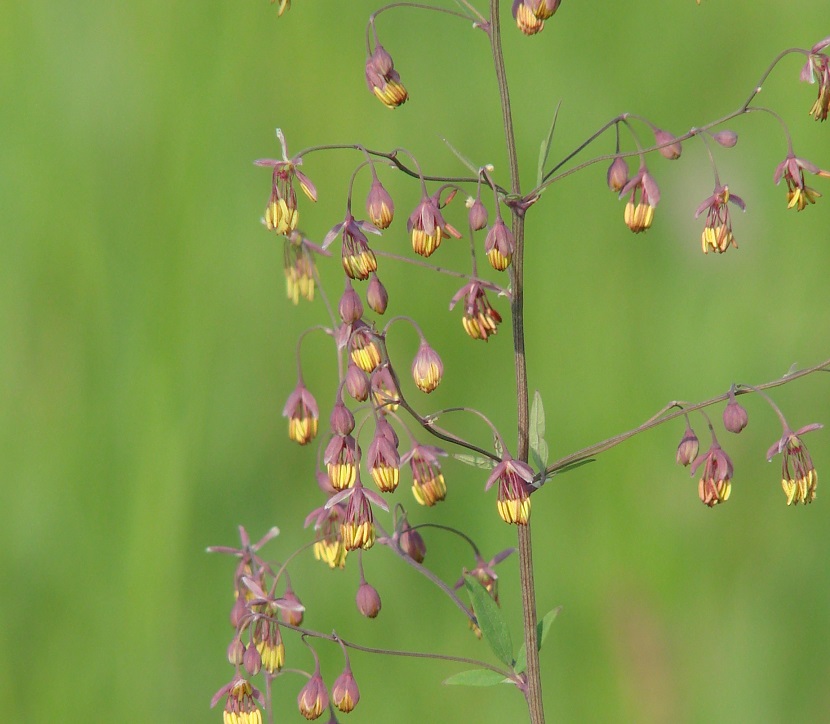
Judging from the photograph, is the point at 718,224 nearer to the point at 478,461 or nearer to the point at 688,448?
the point at 688,448

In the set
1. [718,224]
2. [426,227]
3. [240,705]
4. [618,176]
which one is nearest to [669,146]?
[618,176]

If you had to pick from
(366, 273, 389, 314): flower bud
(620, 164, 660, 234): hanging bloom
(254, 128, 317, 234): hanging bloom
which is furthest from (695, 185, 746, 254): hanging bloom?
(254, 128, 317, 234): hanging bloom

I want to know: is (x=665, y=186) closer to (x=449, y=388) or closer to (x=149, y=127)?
(x=449, y=388)

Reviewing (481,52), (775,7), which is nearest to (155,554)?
(481,52)

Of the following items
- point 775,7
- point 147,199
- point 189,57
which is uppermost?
point 775,7

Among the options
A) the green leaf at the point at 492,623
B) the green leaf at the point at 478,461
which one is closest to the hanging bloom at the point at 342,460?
the green leaf at the point at 478,461

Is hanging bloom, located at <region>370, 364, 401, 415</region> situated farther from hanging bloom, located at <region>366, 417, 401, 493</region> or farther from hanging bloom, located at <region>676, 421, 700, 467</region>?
hanging bloom, located at <region>676, 421, 700, 467</region>
